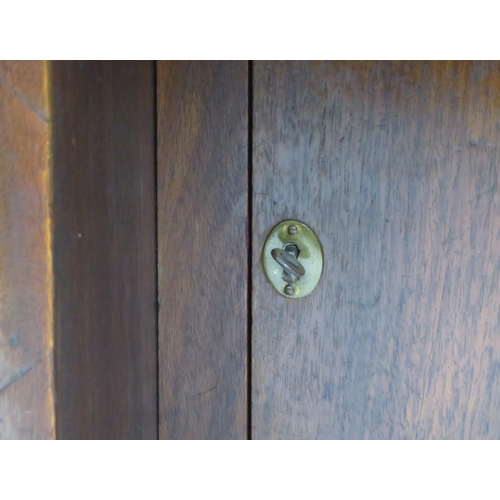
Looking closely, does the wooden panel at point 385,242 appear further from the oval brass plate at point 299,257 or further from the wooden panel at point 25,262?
the wooden panel at point 25,262

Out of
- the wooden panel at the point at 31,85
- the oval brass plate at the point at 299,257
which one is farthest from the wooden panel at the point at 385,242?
the wooden panel at the point at 31,85

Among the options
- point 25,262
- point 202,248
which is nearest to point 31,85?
point 25,262

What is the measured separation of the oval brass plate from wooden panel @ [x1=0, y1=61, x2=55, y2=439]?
0.83ft

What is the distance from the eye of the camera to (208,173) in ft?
1.76

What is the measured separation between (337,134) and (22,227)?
1.04 ft

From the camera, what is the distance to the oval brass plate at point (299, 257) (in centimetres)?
53

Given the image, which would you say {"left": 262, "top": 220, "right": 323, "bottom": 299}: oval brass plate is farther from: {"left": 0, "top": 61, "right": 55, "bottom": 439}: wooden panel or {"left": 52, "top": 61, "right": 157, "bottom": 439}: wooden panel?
{"left": 0, "top": 61, "right": 55, "bottom": 439}: wooden panel

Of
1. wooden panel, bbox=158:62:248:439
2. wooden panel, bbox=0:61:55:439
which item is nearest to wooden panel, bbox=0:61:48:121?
wooden panel, bbox=0:61:55:439

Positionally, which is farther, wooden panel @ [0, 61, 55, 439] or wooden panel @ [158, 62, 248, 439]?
wooden panel @ [158, 62, 248, 439]

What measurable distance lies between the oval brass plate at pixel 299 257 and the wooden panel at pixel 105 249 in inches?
4.8

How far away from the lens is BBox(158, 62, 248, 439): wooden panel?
53 centimetres

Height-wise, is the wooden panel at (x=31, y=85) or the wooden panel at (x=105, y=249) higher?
the wooden panel at (x=31, y=85)

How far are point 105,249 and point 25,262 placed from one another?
0.10m

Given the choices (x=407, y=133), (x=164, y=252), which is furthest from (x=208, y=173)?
(x=407, y=133)
